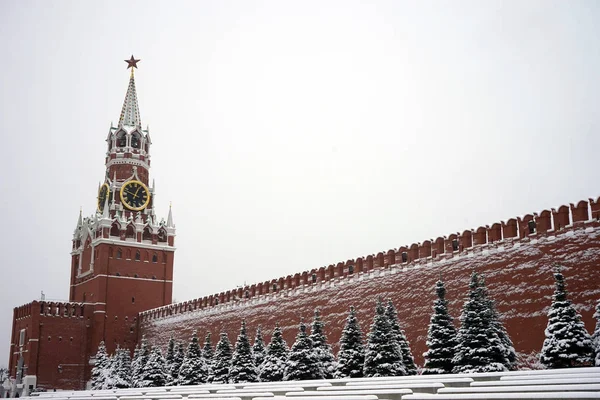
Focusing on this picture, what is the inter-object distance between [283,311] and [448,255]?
8.48 m

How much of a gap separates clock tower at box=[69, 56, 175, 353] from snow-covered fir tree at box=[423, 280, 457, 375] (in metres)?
25.6

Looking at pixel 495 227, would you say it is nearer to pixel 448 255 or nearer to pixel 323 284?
pixel 448 255

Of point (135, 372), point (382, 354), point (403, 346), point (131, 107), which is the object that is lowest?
point (135, 372)

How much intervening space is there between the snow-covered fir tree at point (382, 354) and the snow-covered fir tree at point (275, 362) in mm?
4358

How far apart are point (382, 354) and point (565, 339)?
4.76 meters

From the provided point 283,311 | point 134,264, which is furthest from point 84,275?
point 283,311

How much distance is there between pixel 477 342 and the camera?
47.7ft

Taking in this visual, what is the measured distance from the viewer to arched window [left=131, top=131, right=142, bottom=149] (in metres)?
42.3

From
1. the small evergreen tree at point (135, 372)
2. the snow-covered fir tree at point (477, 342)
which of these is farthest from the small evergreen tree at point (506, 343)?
the small evergreen tree at point (135, 372)

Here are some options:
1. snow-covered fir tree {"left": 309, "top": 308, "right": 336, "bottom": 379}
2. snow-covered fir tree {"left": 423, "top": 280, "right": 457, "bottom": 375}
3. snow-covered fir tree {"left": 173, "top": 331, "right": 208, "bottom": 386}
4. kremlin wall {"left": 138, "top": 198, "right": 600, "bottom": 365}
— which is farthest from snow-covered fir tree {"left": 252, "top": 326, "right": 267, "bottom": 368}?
snow-covered fir tree {"left": 423, "top": 280, "right": 457, "bottom": 375}

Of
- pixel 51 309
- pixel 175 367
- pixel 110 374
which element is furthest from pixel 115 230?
pixel 175 367

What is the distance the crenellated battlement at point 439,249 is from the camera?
643 inches

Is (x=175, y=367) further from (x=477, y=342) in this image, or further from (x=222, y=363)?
(x=477, y=342)

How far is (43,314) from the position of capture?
3603 centimetres
